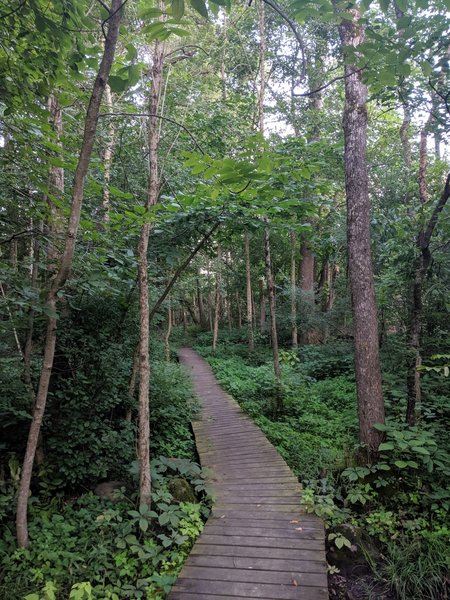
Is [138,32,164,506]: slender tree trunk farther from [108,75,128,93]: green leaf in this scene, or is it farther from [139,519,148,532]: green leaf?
[108,75,128,93]: green leaf

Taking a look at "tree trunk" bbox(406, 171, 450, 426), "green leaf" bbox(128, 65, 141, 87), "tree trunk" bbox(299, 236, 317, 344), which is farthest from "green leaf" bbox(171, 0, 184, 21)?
"tree trunk" bbox(299, 236, 317, 344)

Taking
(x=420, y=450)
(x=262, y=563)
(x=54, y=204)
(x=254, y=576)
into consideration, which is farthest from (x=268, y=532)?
(x=54, y=204)

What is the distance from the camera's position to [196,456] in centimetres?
602

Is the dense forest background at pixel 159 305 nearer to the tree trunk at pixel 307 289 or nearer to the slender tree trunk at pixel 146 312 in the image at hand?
the slender tree trunk at pixel 146 312

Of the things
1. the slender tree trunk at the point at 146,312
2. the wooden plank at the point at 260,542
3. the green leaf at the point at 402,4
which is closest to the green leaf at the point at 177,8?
the green leaf at the point at 402,4

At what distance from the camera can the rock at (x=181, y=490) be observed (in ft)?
14.1

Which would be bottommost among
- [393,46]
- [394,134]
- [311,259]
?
[393,46]

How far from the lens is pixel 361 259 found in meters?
5.16

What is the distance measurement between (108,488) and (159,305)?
2.51m

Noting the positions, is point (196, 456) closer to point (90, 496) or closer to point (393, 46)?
point (90, 496)

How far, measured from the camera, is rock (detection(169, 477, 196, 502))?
4.29 m

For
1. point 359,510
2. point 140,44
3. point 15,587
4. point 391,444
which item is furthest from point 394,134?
point 15,587

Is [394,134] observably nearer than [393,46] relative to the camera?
No

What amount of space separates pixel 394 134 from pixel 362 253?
9.75 m
